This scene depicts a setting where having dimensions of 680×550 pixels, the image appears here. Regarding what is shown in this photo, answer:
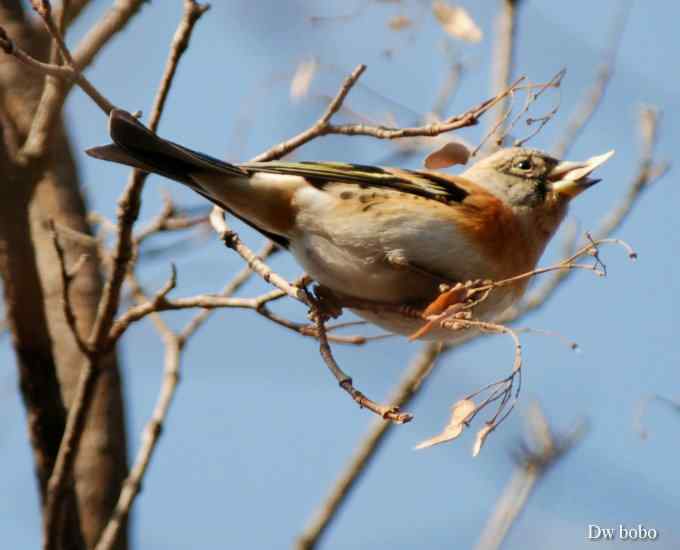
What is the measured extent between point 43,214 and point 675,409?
2.80 m

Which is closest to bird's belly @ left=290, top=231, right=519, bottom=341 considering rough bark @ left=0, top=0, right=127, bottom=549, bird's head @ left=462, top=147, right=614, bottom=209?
bird's head @ left=462, top=147, right=614, bottom=209

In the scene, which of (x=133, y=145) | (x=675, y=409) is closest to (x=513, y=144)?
(x=675, y=409)

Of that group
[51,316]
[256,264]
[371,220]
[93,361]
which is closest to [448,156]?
[371,220]

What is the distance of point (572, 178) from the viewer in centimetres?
356

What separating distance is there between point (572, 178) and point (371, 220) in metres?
0.86

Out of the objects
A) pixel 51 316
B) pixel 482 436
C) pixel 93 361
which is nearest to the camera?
pixel 482 436

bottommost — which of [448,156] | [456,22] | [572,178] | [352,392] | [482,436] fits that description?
[482,436]

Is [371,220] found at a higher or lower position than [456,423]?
higher

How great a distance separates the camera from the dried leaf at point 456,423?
2244 mm

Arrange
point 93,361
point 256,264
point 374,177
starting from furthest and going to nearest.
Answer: point 93,361 < point 374,177 < point 256,264

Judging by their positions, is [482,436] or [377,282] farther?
[377,282]

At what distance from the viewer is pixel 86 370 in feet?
11.2

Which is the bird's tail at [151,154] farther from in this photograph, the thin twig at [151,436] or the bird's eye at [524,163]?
the bird's eye at [524,163]

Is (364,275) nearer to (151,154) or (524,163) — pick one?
(151,154)
